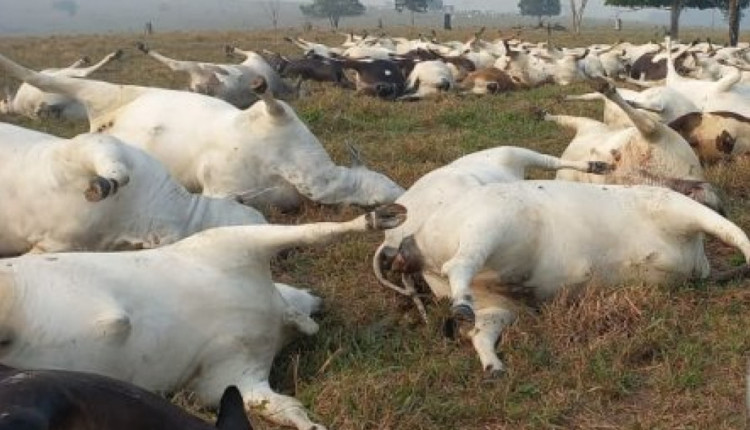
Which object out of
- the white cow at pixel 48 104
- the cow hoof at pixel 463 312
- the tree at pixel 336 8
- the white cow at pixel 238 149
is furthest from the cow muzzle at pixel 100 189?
the tree at pixel 336 8

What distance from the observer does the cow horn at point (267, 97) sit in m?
6.38

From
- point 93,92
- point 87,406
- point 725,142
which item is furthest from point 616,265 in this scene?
point 93,92

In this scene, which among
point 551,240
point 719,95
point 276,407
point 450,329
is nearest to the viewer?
point 276,407

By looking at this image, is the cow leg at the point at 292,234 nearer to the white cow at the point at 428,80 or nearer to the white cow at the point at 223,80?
the white cow at the point at 223,80

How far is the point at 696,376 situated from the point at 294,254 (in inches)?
106

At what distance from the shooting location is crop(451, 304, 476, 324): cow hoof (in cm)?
450

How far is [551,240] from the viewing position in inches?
203

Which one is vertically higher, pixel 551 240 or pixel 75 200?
pixel 75 200

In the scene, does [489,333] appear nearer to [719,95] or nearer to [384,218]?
[384,218]

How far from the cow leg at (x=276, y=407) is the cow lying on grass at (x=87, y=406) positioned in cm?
122

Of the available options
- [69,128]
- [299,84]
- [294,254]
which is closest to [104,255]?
[294,254]

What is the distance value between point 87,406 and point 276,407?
159cm

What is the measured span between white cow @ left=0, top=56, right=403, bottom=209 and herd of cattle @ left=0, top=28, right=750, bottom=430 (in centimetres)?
1

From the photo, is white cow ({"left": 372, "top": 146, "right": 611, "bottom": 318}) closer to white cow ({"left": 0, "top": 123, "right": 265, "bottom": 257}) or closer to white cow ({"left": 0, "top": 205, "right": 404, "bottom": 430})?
white cow ({"left": 0, "top": 205, "right": 404, "bottom": 430})
